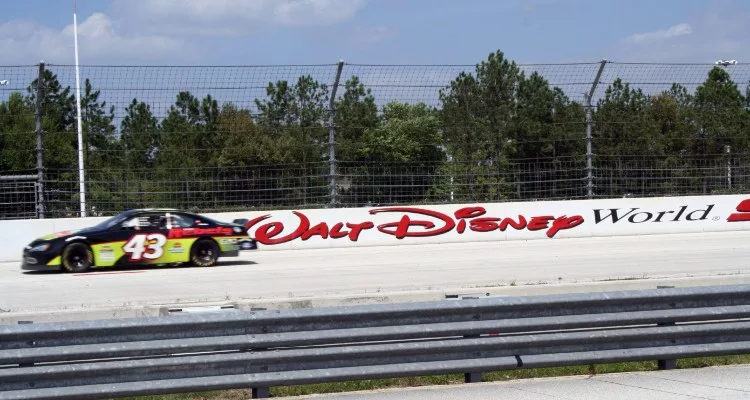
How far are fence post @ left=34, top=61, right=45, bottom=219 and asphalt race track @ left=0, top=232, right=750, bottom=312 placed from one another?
5.66ft

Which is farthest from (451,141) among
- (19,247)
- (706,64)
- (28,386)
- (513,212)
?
(28,386)

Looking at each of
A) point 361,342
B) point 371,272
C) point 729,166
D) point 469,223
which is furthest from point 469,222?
point 361,342

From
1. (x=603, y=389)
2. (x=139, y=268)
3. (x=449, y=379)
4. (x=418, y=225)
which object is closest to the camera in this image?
(x=603, y=389)

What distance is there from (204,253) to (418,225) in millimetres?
6052

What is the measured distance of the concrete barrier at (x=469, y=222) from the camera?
2078 cm

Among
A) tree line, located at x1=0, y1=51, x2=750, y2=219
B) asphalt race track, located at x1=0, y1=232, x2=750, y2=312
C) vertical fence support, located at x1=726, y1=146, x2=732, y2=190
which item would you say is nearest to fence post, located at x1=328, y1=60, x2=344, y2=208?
tree line, located at x1=0, y1=51, x2=750, y2=219

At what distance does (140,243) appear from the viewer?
17062 millimetres

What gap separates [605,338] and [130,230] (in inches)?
444

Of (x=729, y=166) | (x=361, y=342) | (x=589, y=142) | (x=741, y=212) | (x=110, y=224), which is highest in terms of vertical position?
(x=589, y=142)

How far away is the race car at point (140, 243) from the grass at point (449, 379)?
965cm

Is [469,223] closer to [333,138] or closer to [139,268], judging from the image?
[333,138]

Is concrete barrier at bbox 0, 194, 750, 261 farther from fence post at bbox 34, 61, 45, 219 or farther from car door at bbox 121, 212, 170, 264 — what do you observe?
car door at bbox 121, 212, 170, 264

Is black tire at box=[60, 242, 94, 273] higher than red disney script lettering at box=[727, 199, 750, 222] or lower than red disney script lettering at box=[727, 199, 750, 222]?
lower

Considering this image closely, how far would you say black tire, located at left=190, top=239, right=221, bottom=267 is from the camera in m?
17.5
